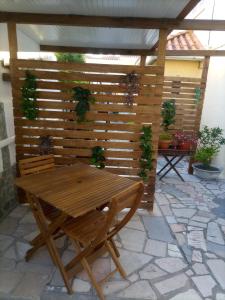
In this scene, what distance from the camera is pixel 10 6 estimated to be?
267 cm

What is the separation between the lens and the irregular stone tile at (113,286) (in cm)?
207

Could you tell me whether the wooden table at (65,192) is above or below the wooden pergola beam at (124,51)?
below

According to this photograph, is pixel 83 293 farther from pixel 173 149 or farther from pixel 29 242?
pixel 173 149

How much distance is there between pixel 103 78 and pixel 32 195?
174cm

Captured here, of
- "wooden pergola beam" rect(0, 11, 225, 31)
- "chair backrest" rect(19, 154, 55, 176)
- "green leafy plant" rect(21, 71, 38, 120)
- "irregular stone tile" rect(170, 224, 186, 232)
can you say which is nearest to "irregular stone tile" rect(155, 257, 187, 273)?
"irregular stone tile" rect(170, 224, 186, 232)

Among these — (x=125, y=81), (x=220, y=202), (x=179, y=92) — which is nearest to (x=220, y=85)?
(x=179, y=92)

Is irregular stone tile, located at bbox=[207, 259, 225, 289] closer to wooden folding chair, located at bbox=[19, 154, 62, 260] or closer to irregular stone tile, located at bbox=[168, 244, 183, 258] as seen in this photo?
irregular stone tile, located at bbox=[168, 244, 183, 258]

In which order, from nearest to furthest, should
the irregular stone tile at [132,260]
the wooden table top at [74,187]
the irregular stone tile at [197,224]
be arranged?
the wooden table top at [74,187]
the irregular stone tile at [132,260]
the irregular stone tile at [197,224]

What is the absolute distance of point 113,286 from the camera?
212 centimetres

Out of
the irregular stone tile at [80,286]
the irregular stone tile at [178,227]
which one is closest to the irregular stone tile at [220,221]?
the irregular stone tile at [178,227]

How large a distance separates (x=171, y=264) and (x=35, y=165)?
1.82 metres

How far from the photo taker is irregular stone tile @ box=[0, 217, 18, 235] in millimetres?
2840

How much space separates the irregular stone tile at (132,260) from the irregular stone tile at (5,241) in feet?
4.11

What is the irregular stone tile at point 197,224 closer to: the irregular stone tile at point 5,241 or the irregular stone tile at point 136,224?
the irregular stone tile at point 136,224
